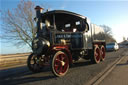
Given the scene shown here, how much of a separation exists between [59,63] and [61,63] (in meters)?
0.09

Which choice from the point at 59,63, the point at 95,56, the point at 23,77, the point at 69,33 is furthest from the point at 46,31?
the point at 95,56

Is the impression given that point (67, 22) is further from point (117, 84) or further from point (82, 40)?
point (117, 84)

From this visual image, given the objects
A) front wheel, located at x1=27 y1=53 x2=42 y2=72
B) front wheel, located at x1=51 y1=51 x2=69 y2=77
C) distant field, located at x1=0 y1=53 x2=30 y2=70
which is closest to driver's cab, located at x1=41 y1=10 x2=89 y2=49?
front wheel, located at x1=51 y1=51 x2=69 y2=77

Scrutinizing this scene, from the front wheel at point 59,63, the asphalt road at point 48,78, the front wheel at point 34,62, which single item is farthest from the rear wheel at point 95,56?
the front wheel at point 34,62

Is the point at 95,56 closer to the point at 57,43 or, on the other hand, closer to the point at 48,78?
the point at 57,43

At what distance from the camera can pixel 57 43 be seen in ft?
19.3

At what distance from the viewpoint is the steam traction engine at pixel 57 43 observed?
5.41 meters

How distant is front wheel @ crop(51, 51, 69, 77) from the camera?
4999 millimetres

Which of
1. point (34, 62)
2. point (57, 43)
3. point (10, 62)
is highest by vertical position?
point (57, 43)

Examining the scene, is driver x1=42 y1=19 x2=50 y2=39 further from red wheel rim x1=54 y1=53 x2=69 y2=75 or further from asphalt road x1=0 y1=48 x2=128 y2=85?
asphalt road x1=0 y1=48 x2=128 y2=85

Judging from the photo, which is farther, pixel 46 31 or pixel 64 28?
pixel 64 28

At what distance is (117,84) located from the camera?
13.3 ft

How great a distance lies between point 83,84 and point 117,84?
1.17m

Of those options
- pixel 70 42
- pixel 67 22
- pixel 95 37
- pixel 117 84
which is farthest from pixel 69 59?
pixel 95 37
